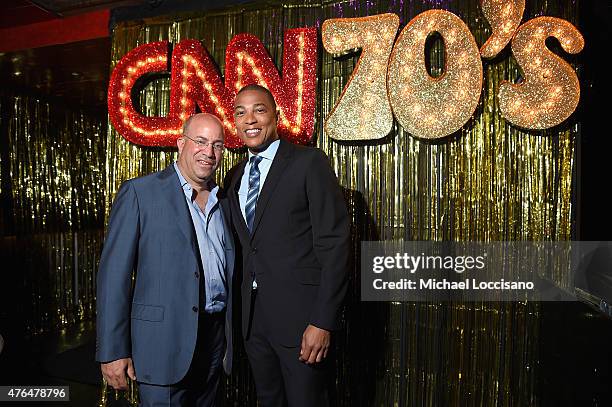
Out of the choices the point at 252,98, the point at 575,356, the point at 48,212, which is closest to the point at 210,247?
the point at 252,98

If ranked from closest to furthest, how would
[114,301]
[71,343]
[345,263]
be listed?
[114,301] < [345,263] < [71,343]

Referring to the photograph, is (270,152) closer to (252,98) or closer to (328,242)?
(252,98)

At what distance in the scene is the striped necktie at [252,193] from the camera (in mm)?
1900

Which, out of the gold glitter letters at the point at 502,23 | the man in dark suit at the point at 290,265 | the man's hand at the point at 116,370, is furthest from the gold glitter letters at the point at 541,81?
the man's hand at the point at 116,370

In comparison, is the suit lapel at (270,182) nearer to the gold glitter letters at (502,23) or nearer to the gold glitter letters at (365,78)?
the gold glitter letters at (365,78)

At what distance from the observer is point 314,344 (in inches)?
68.8

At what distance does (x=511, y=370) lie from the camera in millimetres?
2457

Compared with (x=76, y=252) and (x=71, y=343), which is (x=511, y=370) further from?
(x=76, y=252)

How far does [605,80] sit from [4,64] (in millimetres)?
5026

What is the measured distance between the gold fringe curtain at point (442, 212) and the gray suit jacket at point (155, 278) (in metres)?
1.28

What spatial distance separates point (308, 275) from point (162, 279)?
1.97 feet

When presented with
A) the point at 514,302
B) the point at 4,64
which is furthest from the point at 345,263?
the point at 4,64

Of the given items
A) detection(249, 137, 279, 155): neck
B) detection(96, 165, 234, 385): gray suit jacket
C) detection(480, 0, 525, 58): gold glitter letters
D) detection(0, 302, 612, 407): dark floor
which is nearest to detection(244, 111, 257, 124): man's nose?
detection(249, 137, 279, 155): neck

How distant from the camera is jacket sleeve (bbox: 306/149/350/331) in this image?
175 centimetres
